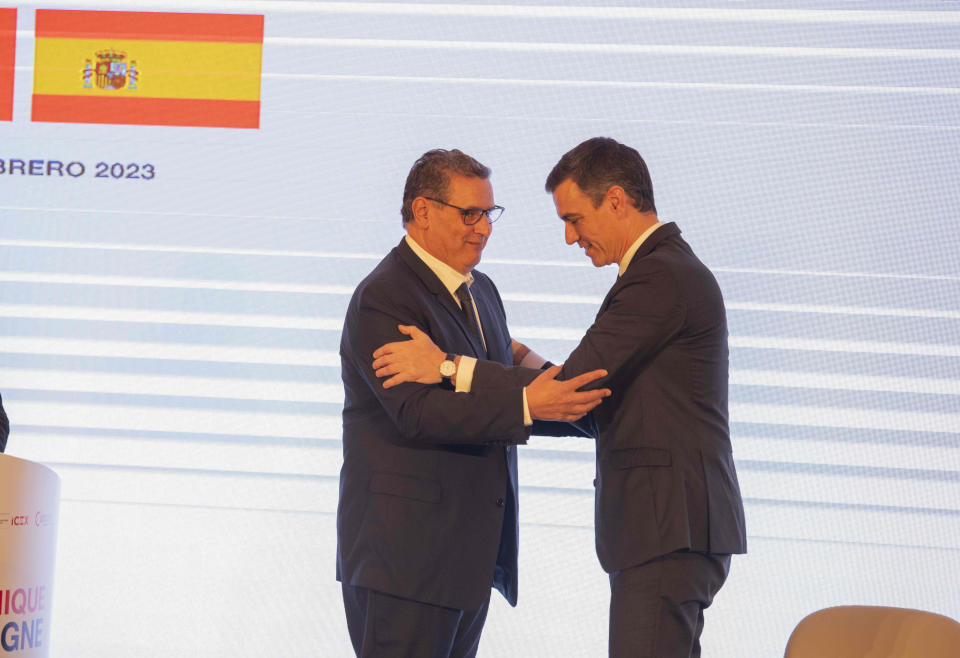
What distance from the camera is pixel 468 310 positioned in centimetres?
277

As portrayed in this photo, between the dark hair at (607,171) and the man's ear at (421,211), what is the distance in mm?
441

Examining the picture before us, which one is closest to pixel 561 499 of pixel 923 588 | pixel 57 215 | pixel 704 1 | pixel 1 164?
pixel 923 588

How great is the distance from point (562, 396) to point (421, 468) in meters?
0.44

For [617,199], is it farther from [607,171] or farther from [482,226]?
[482,226]

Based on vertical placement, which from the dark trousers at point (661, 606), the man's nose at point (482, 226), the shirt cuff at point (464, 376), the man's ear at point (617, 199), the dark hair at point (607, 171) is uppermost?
the dark hair at point (607, 171)

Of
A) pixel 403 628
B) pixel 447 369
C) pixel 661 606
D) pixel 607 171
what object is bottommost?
pixel 403 628

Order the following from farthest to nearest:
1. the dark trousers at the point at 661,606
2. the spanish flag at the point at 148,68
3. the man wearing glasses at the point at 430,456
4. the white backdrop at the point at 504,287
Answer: the spanish flag at the point at 148,68 → the white backdrop at the point at 504,287 → the man wearing glasses at the point at 430,456 → the dark trousers at the point at 661,606

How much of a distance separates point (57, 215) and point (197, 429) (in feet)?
3.56

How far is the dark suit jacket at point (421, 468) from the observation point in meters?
2.42

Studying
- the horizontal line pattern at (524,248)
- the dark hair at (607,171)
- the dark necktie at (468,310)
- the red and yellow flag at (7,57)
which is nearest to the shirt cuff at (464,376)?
the dark necktie at (468,310)

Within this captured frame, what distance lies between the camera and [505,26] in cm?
389

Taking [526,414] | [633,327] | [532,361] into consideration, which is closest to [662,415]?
[633,327]

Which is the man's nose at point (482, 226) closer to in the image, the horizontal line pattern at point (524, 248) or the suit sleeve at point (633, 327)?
the suit sleeve at point (633, 327)

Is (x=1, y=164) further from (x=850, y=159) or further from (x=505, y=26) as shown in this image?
(x=850, y=159)
